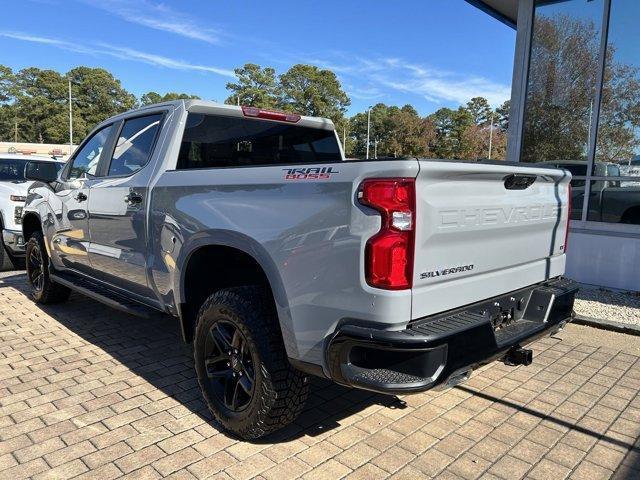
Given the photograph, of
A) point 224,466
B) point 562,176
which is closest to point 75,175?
point 224,466

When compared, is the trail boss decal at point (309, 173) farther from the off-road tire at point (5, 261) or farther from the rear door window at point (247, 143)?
the off-road tire at point (5, 261)

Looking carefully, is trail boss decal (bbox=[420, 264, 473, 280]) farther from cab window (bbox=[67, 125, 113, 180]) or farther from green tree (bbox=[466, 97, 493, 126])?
green tree (bbox=[466, 97, 493, 126])

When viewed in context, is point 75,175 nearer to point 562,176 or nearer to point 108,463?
point 108,463

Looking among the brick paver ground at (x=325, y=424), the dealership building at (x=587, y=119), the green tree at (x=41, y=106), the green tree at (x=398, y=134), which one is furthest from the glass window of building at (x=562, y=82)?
the green tree at (x=41, y=106)

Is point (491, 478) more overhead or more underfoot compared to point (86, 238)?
more underfoot

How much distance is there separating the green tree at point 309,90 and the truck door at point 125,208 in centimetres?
6538

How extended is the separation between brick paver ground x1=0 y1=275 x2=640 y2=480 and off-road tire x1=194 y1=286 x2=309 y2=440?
18 centimetres

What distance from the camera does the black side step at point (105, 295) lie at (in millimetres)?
3793

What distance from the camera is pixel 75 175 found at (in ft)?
16.0

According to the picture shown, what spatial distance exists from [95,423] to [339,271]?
1958mm

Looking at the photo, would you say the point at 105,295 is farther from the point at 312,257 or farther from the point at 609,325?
the point at 609,325

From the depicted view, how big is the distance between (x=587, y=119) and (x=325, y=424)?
615 cm

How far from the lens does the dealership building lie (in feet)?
22.0

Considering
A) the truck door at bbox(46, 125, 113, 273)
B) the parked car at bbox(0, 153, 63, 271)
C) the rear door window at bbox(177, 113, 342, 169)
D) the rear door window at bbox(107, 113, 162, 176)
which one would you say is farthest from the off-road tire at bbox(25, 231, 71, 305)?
the rear door window at bbox(177, 113, 342, 169)
